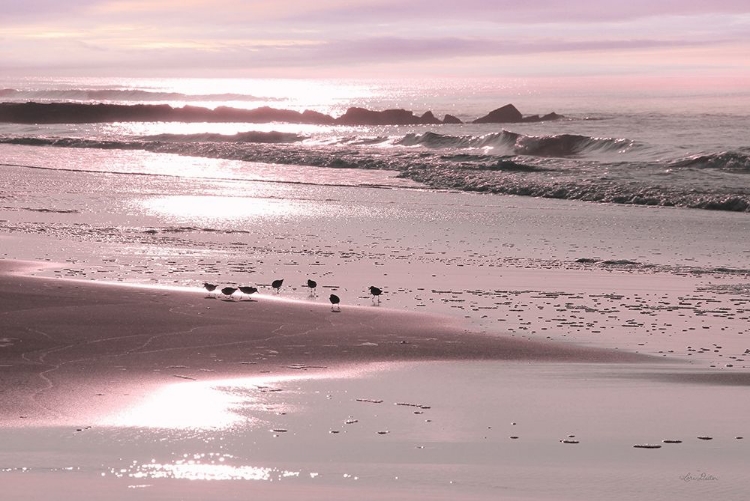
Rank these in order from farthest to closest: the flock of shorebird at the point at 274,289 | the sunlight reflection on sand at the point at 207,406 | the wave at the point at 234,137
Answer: the wave at the point at 234,137 < the flock of shorebird at the point at 274,289 < the sunlight reflection on sand at the point at 207,406

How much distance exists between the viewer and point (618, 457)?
596 cm

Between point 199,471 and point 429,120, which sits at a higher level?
point 429,120

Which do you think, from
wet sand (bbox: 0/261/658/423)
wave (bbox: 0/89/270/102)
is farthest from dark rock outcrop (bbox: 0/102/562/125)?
wet sand (bbox: 0/261/658/423)

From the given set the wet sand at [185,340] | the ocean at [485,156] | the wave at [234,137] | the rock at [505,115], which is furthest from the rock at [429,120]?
the wet sand at [185,340]

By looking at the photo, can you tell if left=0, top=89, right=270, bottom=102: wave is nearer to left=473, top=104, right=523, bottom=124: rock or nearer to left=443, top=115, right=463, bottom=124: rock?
left=443, top=115, right=463, bottom=124: rock

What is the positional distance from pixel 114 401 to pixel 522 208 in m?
16.3

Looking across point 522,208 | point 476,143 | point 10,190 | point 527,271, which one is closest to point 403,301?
point 527,271

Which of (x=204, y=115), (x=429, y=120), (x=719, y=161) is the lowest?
(x=719, y=161)

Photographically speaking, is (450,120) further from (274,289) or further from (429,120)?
(274,289)

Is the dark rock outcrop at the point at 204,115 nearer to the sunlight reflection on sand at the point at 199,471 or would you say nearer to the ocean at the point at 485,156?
the ocean at the point at 485,156

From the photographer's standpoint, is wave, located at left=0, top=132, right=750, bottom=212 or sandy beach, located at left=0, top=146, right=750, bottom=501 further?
wave, located at left=0, top=132, right=750, bottom=212

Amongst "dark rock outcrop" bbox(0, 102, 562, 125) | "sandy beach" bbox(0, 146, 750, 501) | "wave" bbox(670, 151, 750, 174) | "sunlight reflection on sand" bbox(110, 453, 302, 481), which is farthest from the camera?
"dark rock outcrop" bbox(0, 102, 562, 125)
